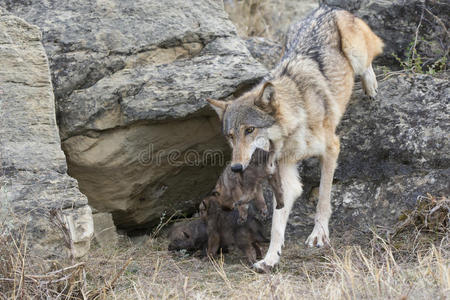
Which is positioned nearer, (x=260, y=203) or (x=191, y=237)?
(x=260, y=203)

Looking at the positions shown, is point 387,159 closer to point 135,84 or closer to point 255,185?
point 255,185

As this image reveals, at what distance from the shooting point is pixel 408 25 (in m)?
8.68

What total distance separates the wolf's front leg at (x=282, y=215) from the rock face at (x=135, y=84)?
1.10 m

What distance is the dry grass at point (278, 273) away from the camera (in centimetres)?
464

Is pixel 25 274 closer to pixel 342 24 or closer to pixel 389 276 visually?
pixel 389 276

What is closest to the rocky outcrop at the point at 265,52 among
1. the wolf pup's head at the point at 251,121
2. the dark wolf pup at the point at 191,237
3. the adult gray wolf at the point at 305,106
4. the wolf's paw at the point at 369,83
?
the adult gray wolf at the point at 305,106

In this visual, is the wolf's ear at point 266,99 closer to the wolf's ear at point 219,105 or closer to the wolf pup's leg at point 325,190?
the wolf's ear at point 219,105

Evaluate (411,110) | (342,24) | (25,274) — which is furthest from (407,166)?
(25,274)

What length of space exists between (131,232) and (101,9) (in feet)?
9.29

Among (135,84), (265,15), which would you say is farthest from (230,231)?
(265,15)

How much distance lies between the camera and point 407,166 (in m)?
7.05

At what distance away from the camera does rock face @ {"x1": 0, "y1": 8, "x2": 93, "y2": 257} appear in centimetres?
521

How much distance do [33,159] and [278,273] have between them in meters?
2.41

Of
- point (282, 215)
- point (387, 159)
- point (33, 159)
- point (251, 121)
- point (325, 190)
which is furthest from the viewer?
point (387, 159)
